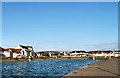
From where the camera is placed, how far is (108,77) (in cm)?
2052

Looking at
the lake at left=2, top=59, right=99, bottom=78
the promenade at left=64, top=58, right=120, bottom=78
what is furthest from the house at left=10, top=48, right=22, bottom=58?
the promenade at left=64, top=58, right=120, bottom=78

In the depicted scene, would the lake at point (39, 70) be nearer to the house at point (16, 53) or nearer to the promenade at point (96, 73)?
the promenade at point (96, 73)

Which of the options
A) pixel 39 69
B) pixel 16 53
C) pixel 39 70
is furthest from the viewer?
pixel 16 53

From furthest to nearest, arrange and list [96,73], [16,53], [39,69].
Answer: [16,53] < [39,69] < [96,73]

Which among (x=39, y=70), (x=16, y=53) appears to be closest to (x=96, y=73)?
(x=39, y=70)

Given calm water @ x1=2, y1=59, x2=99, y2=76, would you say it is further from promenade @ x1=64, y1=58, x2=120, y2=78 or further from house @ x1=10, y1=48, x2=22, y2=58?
house @ x1=10, y1=48, x2=22, y2=58

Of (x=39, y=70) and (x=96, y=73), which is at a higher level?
(x=96, y=73)

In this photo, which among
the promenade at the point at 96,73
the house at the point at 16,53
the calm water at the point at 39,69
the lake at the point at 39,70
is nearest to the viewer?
the promenade at the point at 96,73

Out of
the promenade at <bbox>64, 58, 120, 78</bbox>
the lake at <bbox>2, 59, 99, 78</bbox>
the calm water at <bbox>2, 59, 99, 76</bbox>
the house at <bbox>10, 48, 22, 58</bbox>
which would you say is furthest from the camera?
the house at <bbox>10, 48, 22, 58</bbox>

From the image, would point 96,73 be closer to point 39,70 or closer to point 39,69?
point 39,70

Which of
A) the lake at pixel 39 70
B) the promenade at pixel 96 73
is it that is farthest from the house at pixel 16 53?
the promenade at pixel 96 73

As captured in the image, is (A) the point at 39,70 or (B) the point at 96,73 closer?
(B) the point at 96,73

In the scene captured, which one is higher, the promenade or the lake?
the promenade

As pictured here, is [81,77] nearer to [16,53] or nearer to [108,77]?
[108,77]
